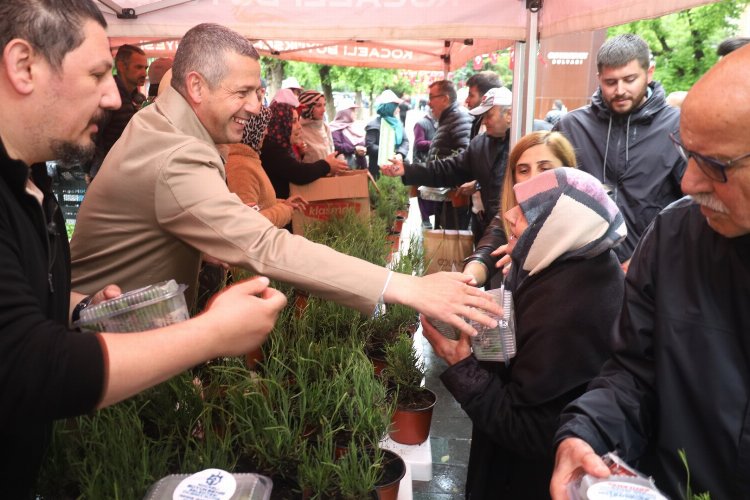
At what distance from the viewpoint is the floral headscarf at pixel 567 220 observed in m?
1.76

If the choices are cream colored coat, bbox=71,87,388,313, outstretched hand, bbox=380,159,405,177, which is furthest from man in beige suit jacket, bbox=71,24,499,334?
outstretched hand, bbox=380,159,405,177

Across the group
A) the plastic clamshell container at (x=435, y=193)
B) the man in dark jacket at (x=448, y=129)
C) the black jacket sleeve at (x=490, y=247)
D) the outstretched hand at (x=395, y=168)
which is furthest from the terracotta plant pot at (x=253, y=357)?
the man in dark jacket at (x=448, y=129)

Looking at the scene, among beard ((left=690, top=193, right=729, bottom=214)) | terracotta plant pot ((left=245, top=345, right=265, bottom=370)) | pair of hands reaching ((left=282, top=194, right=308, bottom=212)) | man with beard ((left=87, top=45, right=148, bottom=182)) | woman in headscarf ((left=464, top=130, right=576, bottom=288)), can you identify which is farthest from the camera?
man with beard ((left=87, top=45, right=148, bottom=182))

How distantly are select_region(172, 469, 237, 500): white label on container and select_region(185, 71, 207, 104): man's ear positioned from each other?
1.38 metres

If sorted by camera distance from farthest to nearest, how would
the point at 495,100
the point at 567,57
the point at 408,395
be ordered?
the point at 567,57 < the point at 495,100 < the point at 408,395

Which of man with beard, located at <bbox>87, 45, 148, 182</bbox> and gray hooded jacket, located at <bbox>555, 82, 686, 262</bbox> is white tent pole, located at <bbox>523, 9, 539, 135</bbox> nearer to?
gray hooded jacket, located at <bbox>555, 82, 686, 262</bbox>

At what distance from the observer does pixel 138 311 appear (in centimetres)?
128

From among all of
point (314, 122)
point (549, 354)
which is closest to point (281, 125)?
point (314, 122)

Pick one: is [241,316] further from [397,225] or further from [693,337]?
[397,225]

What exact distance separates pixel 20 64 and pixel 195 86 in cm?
96

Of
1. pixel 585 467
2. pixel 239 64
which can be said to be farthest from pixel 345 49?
pixel 585 467

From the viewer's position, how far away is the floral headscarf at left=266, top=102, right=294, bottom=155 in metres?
4.59

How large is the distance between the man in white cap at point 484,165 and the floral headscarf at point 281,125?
0.93m

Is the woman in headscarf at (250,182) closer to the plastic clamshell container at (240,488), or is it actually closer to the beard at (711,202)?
the plastic clamshell container at (240,488)
